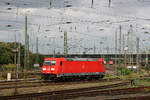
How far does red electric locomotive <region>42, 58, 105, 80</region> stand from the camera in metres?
29.4

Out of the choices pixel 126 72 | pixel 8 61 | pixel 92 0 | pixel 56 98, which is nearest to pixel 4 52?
pixel 8 61

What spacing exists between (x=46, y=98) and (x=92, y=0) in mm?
9823

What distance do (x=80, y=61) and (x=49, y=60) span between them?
4075 millimetres

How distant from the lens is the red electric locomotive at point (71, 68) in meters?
29.4

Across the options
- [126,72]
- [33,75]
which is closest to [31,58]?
[33,75]

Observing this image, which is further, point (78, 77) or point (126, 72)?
point (126, 72)

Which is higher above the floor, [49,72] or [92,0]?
[92,0]

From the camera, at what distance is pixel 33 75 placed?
3947 centimetres

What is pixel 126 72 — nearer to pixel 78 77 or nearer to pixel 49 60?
pixel 78 77

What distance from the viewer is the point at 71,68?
30.7 m

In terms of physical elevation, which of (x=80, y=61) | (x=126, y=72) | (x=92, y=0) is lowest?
(x=126, y=72)

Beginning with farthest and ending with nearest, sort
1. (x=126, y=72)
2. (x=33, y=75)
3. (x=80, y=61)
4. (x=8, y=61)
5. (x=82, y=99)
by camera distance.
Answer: (x=8, y=61), (x=126, y=72), (x=33, y=75), (x=80, y=61), (x=82, y=99)

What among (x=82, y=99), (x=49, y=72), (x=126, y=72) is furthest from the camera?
(x=126, y=72)

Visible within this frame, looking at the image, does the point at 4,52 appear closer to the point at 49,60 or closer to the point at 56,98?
the point at 49,60
